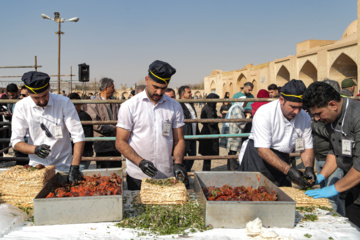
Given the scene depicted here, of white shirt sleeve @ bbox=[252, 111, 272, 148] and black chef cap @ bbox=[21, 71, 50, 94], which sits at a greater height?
black chef cap @ bbox=[21, 71, 50, 94]

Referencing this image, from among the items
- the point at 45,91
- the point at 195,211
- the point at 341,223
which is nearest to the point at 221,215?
the point at 195,211

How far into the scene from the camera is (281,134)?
2811 millimetres

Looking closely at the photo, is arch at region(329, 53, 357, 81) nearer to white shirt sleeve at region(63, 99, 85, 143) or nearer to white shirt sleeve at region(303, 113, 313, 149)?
white shirt sleeve at region(303, 113, 313, 149)

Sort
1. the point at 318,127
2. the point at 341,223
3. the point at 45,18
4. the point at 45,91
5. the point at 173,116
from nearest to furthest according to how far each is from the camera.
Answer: the point at 341,223, the point at 45,91, the point at 173,116, the point at 318,127, the point at 45,18

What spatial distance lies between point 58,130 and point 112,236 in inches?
47.2

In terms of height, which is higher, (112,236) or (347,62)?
(347,62)

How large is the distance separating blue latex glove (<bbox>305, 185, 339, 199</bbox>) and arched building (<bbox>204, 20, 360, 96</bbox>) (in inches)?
587

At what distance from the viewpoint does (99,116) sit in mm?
4762

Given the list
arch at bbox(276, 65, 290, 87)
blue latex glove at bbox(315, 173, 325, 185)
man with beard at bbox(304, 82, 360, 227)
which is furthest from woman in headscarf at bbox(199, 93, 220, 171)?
arch at bbox(276, 65, 290, 87)

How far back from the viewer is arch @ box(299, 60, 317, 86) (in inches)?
835

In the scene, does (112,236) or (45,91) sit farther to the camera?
(45,91)

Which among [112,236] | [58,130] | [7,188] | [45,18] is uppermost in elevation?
[45,18]

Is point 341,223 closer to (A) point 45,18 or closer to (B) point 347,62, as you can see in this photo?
(A) point 45,18

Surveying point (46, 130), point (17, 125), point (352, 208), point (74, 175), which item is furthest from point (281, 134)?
point (17, 125)
